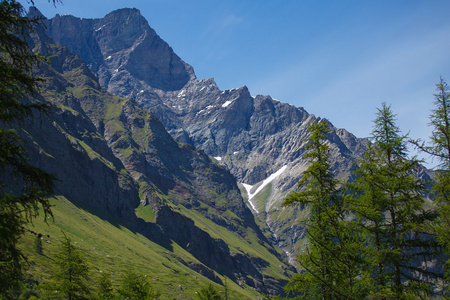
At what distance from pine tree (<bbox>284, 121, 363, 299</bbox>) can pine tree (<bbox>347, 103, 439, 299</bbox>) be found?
113 cm

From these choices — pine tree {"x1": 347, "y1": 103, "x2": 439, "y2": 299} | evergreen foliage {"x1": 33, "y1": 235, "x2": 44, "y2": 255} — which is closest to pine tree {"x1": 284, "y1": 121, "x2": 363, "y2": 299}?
pine tree {"x1": 347, "y1": 103, "x2": 439, "y2": 299}

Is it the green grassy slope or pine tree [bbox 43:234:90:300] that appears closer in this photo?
pine tree [bbox 43:234:90:300]

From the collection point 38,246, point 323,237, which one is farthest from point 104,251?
point 323,237

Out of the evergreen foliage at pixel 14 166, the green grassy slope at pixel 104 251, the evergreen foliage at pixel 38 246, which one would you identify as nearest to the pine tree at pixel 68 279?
the evergreen foliage at pixel 14 166

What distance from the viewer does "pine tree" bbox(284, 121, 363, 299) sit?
53.9 feet

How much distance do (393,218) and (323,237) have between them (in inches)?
164

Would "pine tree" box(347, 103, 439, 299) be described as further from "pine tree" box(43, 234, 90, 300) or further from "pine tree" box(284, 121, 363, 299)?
"pine tree" box(43, 234, 90, 300)

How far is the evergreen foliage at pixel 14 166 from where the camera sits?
11.4 m

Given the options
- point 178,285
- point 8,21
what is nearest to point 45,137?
point 178,285

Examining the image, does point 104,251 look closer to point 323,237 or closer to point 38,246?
point 38,246

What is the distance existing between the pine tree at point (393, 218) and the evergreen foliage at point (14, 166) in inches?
572

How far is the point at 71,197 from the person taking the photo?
625 feet

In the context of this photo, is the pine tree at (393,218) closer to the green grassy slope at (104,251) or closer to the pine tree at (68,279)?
the pine tree at (68,279)

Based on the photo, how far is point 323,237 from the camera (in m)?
18.1
